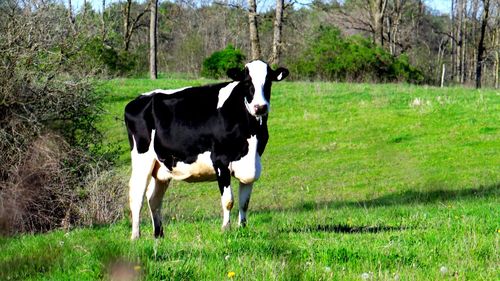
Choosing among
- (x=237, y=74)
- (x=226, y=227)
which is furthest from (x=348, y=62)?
(x=226, y=227)

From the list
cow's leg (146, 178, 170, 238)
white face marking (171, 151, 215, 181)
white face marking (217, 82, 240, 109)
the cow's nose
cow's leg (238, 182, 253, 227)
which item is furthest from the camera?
cow's leg (146, 178, 170, 238)

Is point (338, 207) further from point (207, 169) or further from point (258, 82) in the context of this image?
point (258, 82)

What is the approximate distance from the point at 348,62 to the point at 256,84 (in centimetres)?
3589

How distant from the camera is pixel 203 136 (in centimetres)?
1115

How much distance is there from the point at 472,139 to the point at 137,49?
4375 cm

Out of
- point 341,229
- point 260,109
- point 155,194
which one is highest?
point 260,109

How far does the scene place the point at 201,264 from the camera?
22.8ft

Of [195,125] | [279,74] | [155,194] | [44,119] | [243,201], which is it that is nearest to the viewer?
[243,201]

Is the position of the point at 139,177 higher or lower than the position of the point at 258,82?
lower

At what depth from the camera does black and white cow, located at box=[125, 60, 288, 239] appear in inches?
428

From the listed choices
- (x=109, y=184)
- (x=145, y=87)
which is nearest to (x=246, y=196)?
(x=109, y=184)

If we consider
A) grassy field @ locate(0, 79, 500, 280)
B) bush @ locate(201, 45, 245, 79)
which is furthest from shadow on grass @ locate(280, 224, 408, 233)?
bush @ locate(201, 45, 245, 79)

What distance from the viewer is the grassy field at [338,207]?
6848 mm

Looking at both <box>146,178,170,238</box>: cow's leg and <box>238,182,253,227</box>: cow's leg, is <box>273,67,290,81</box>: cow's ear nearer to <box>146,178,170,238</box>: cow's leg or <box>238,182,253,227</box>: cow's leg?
<box>238,182,253,227</box>: cow's leg
